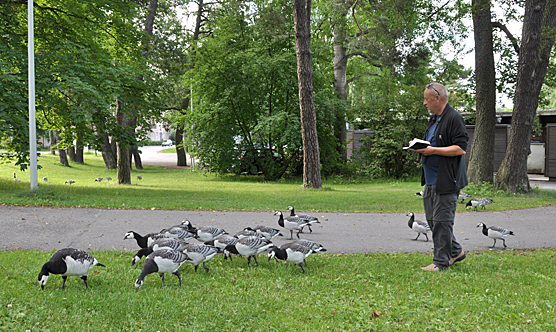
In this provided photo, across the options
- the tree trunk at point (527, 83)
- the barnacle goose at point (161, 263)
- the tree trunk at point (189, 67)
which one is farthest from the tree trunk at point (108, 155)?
the barnacle goose at point (161, 263)

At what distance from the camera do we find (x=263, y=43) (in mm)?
24953

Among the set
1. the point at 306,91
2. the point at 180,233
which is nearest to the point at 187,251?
the point at 180,233

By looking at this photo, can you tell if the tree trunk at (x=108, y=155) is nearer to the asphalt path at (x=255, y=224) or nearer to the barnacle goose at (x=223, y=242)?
the asphalt path at (x=255, y=224)

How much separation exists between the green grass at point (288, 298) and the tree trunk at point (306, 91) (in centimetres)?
1180

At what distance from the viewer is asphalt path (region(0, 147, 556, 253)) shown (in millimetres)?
8109

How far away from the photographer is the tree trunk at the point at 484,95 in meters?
17.0

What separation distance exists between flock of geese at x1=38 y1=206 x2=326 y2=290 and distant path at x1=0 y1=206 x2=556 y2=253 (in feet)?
4.67

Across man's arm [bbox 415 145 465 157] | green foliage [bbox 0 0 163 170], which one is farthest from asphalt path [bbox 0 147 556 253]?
green foliage [bbox 0 0 163 170]

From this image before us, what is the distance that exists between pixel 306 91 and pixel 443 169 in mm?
12714

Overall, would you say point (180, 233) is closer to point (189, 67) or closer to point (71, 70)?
point (71, 70)

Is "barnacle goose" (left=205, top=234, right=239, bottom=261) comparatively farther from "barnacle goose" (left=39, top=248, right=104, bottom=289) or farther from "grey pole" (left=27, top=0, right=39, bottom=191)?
"grey pole" (left=27, top=0, right=39, bottom=191)

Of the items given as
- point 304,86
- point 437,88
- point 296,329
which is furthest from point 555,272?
point 304,86

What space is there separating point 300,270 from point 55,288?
3.18 meters

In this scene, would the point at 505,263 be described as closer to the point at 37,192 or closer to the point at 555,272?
the point at 555,272
